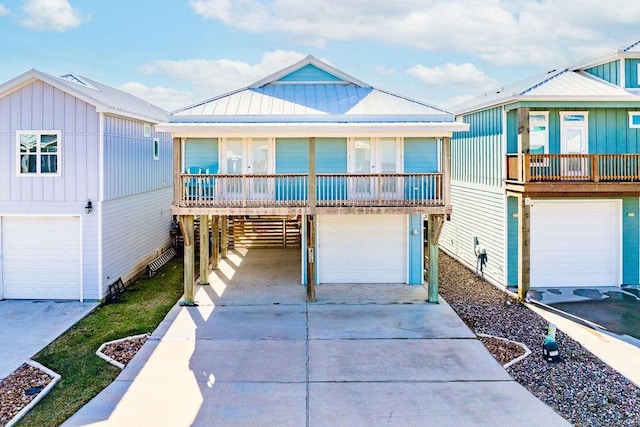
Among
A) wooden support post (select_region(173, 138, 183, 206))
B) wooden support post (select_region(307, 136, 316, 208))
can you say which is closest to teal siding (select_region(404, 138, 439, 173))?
wooden support post (select_region(307, 136, 316, 208))

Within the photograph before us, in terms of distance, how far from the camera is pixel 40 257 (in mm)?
13586

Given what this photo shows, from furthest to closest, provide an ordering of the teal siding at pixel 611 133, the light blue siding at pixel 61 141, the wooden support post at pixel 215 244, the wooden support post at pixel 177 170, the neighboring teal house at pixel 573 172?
the wooden support post at pixel 215 244, the teal siding at pixel 611 133, the neighboring teal house at pixel 573 172, the light blue siding at pixel 61 141, the wooden support post at pixel 177 170

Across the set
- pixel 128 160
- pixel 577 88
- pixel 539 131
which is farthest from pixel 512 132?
pixel 128 160

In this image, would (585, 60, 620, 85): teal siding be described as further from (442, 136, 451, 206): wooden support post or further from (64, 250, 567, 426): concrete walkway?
(64, 250, 567, 426): concrete walkway

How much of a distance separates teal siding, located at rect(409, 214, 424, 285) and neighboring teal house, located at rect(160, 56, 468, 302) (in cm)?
3

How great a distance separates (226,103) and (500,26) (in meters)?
23.2

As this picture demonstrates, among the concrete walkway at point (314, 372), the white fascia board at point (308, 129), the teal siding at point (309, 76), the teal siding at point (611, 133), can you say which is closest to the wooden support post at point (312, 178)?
the white fascia board at point (308, 129)

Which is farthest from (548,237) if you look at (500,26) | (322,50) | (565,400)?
(322,50)

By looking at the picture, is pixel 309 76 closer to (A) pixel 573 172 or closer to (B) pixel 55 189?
(B) pixel 55 189

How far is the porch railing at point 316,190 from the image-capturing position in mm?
12961

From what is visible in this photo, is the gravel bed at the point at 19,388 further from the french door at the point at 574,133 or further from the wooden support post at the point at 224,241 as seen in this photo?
the french door at the point at 574,133

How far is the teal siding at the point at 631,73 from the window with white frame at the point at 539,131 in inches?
114

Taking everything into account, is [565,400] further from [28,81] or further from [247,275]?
[28,81]

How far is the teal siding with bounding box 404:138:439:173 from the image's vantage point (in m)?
14.6
